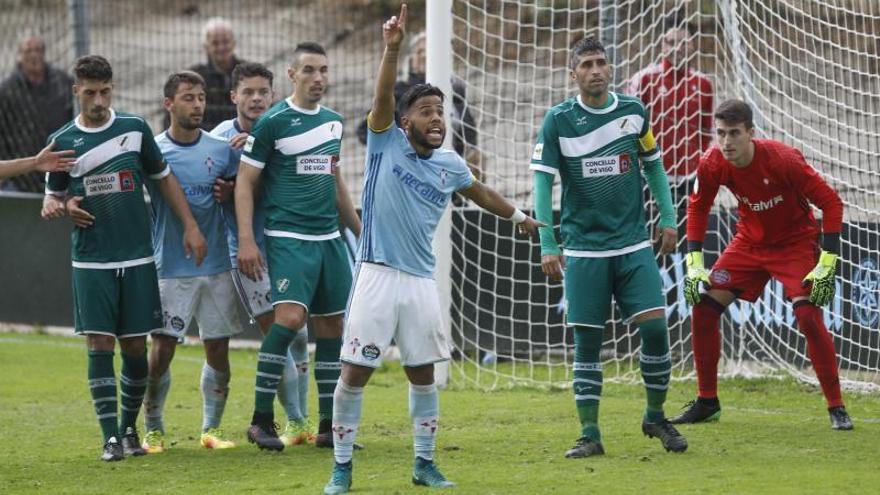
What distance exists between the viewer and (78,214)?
25.4ft

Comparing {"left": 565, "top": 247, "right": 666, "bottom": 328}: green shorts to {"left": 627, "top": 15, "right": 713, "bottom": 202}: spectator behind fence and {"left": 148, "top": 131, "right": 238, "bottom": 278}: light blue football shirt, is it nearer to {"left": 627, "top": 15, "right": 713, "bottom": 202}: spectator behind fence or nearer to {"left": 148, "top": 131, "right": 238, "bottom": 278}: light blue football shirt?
{"left": 148, "top": 131, "right": 238, "bottom": 278}: light blue football shirt

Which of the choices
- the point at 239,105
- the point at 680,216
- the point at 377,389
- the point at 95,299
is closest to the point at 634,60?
the point at 680,216

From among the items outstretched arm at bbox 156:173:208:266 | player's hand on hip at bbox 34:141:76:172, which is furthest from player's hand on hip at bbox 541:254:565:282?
player's hand on hip at bbox 34:141:76:172

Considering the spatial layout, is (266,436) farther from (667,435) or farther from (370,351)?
(667,435)

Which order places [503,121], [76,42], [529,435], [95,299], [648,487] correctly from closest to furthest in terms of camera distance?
[648,487], [95,299], [529,435], [503,121], [76,42]

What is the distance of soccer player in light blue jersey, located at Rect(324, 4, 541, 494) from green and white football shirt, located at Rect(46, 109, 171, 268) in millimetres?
1756

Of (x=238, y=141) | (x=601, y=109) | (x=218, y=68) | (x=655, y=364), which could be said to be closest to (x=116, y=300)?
(x=238, y=141)

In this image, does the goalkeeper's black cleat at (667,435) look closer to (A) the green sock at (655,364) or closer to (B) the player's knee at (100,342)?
(A) the green sock at (655,364)

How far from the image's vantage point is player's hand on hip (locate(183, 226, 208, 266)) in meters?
7.94

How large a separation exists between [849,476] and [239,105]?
402 centimetres

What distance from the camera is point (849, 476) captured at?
21.9ft

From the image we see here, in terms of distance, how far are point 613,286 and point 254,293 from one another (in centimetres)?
209

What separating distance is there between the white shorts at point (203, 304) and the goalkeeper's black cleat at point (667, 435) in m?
2.43

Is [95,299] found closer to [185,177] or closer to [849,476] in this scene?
[185,177]
